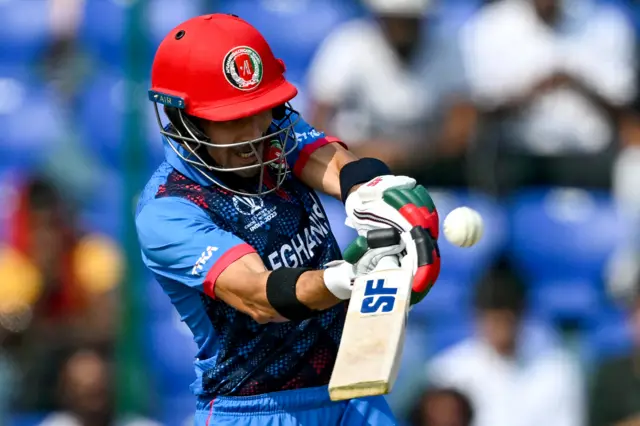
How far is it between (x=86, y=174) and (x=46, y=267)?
0.69 meters

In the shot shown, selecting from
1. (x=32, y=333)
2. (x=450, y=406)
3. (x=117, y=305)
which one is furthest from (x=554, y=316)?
(x=32, y=333)

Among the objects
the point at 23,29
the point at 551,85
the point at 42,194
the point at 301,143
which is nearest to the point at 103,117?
the point at 42,194

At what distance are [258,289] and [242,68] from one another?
0.77 metres

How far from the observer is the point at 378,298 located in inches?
131

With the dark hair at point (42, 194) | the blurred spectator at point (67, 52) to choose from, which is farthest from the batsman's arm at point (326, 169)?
the blurred spectator at point (67, 52)

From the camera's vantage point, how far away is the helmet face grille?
391 cm

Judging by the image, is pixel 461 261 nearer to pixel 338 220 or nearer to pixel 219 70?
pixel 338 220

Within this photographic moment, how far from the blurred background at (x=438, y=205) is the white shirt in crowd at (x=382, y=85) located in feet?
0.04

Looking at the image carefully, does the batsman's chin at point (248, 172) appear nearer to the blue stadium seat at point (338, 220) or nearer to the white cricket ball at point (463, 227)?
the white cricket ball at point (463, 227)

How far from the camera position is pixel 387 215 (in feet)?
11.6

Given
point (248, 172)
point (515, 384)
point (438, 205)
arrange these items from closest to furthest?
1. point (248, 172)
2. point (515, 384)
3. point (438, 205)

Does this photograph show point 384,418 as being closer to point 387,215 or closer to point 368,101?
point 387,215

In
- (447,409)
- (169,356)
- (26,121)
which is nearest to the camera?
(447,409)

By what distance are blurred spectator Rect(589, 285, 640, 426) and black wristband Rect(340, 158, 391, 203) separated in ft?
9.90
